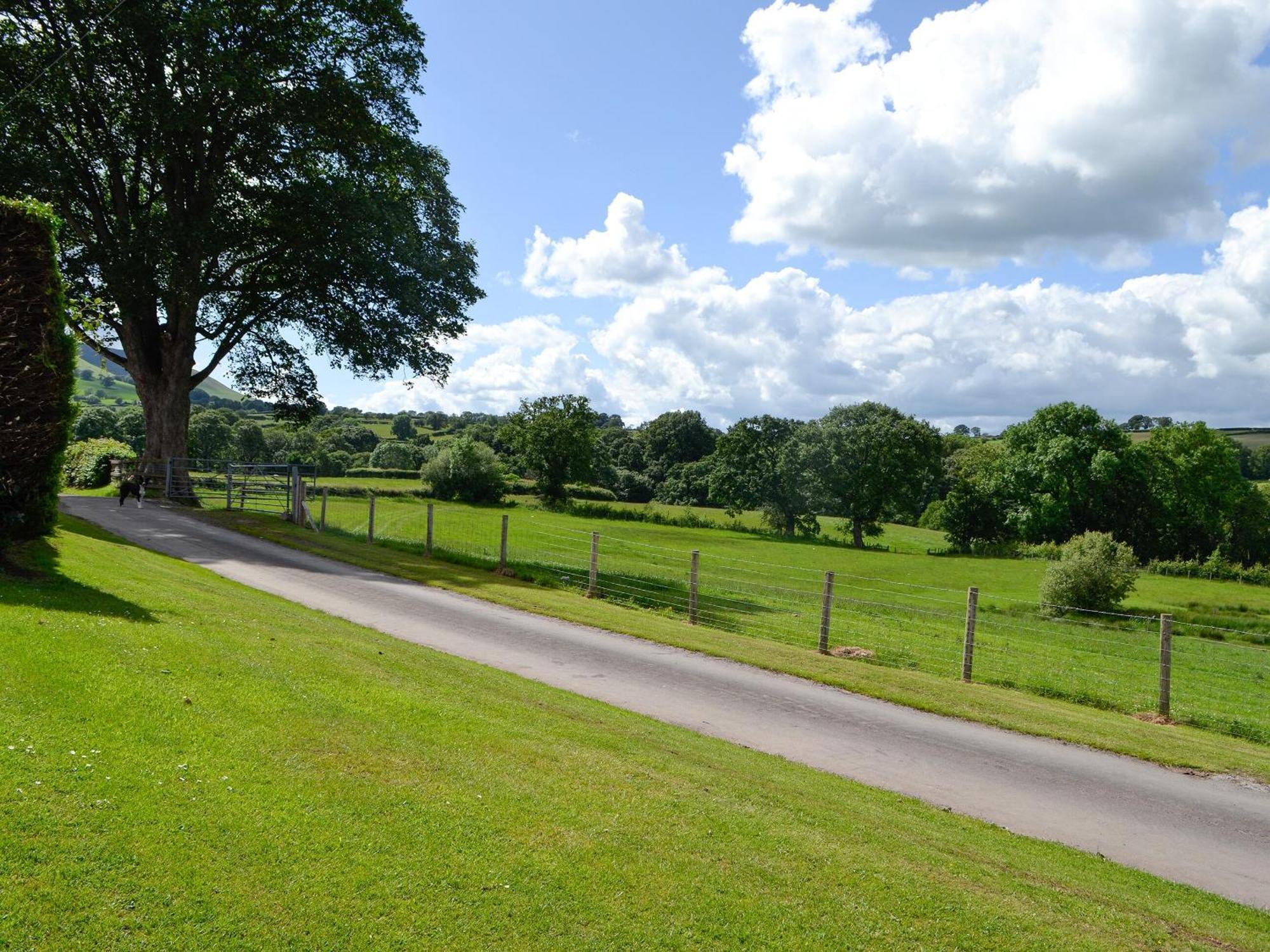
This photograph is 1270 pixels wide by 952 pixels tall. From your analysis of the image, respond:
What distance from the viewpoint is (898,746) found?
9.63 m

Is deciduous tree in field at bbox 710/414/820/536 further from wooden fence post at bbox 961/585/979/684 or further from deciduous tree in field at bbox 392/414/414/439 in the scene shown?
deciduous tree in field at bbox 392/414/414/439

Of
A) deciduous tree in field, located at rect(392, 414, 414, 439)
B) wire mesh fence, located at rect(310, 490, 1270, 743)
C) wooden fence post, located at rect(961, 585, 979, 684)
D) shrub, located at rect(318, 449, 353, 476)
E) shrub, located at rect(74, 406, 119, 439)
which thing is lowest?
wire mesh fence, located at rect(310, 490, 1270, 743)

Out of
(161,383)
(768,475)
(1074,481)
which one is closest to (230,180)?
(161,383)

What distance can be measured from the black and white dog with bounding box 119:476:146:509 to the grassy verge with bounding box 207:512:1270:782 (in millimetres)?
13251

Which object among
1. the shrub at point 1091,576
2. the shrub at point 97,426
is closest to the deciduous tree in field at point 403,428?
the shrub at point 97,426

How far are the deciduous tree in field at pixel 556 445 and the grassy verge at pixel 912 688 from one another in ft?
176

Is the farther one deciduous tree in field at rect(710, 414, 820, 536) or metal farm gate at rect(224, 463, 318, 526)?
deciduous tree in field at rect(710, 414, 820, 536)

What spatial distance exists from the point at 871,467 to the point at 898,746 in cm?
6376

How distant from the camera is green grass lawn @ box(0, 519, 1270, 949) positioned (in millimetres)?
3799

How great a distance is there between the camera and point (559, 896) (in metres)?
4.25

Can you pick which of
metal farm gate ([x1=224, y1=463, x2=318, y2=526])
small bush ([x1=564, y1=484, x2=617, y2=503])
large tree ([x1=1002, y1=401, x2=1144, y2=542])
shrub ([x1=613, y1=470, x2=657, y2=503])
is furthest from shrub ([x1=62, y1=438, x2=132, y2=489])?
shrub ([x1=613, y1=470, x2=657, y2=503])

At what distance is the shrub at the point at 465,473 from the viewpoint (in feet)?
230

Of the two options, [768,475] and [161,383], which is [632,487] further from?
[161,383]

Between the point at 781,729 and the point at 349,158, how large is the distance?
28.1 m
